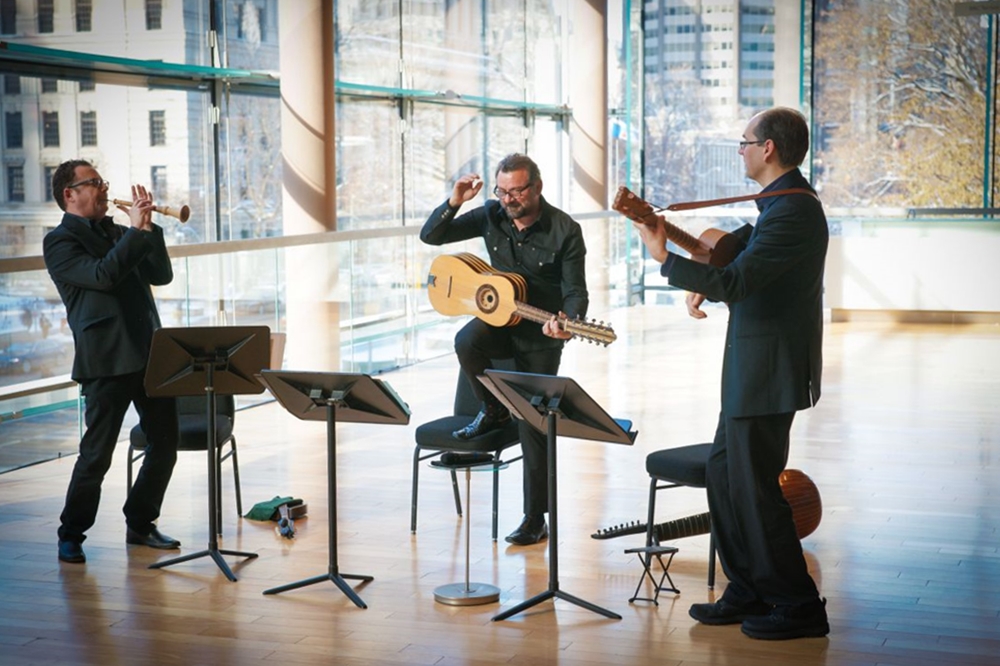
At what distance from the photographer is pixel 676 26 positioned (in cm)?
1517

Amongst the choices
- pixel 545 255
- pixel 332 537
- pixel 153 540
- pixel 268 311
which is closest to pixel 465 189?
pixel 545 255

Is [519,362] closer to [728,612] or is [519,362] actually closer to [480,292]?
[480,292]

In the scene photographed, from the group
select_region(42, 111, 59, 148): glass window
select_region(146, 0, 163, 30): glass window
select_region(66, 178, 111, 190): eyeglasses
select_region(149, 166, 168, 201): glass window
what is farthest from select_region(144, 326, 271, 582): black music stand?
select_region(149, 166, 168, 201): glass window

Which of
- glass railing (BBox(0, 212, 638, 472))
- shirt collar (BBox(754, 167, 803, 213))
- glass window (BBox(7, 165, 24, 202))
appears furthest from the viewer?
glass window (BBox(7, 165, 24, 202))

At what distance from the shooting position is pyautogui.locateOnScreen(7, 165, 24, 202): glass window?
9086 millimetres

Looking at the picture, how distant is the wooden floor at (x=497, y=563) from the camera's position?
439 centimetres

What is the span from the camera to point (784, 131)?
4375mm

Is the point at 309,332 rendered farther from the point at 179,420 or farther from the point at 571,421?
the point at 571,421

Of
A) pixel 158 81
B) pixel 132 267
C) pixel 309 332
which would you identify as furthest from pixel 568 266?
pixel 158 81

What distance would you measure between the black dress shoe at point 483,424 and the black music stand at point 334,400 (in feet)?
2.39

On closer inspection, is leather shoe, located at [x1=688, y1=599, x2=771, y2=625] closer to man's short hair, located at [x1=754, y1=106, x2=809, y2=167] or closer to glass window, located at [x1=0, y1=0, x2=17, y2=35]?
man's short hair, located at [x1=754, y1=106, x2=809, y2=167]

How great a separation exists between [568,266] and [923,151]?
9.26 metres

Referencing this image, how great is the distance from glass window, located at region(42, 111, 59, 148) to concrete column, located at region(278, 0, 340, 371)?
4.98ft

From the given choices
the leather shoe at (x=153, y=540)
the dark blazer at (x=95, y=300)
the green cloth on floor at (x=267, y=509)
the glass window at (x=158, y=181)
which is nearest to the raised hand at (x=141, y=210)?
the dark blazer at (x=95, y=300)
